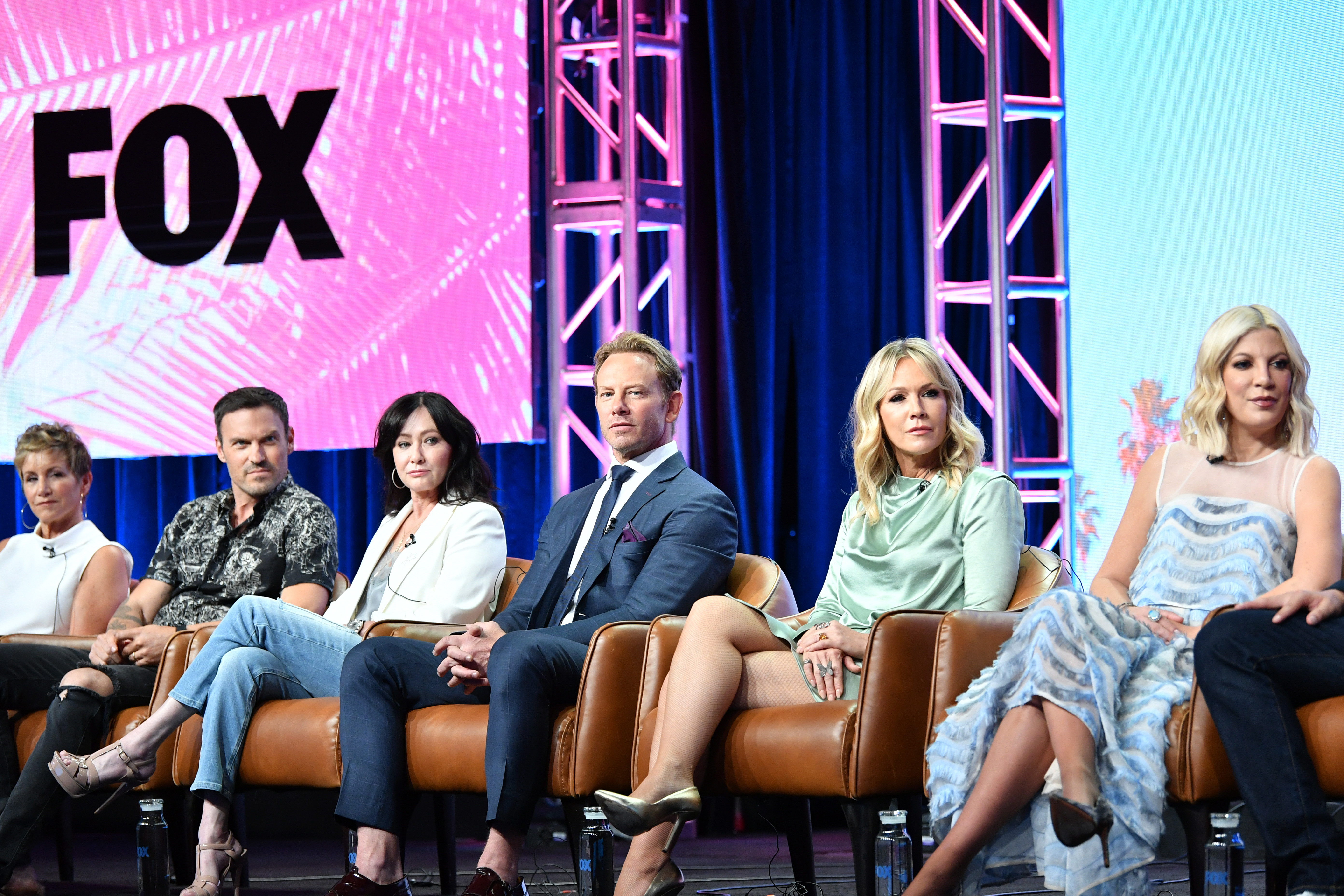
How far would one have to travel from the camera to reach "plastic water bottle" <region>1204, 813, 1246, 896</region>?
238 centimetres

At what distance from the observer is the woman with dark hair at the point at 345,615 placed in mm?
3197

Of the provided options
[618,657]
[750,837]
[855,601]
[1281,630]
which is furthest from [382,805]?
[750,837]

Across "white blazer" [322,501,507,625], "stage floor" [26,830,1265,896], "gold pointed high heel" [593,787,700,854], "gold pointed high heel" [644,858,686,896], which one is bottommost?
"stage floor" [26,830,1265,896]

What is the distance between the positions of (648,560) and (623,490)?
0.22 m

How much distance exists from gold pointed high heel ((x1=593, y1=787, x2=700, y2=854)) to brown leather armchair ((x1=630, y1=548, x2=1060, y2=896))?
5.6 inches

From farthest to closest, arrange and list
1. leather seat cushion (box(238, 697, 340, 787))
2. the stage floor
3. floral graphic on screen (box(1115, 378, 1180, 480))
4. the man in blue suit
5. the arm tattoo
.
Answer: floral graphic on screen (box(1115, 378, 1180, 480)) < the arm tattoo < the stage floor < leather seat cushion (box(238, 697, 340, 787)) < the man in blue suit

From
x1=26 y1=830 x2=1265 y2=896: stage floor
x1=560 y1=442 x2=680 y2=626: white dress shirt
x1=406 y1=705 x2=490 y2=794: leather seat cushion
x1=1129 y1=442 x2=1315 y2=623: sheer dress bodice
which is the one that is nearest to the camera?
x1=1129 y1=442 x2=1315 y2=623: sheer dress bodice

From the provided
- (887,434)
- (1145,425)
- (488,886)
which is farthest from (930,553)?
(1145,425)

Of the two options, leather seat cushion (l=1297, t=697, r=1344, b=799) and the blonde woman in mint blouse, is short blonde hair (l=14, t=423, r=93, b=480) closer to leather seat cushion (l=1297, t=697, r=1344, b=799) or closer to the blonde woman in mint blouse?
the blonde woman in mint blouse

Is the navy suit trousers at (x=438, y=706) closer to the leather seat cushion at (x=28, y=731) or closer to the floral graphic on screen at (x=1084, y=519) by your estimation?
the leather seat cushion at (x=28, y=731)

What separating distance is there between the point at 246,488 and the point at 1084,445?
247cm

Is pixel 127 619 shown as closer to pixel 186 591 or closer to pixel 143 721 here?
pixel 186 591

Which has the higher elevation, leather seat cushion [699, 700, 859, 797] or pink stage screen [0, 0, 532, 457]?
pink stage screen [0, 0, 532, 457]

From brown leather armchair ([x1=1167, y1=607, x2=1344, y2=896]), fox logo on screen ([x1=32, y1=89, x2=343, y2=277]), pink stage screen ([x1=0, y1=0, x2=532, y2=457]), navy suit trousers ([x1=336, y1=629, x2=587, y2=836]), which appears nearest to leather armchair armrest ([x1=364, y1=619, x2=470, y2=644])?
navy suit trousers ([x1=336, y1=629, x2=587, y2=836])
